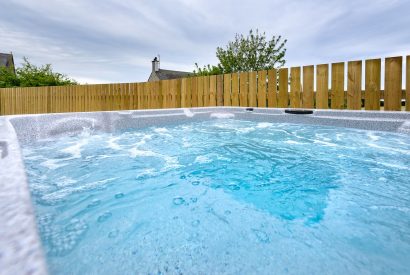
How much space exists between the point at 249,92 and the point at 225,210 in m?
5.21

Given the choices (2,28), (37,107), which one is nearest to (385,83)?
(37,107)

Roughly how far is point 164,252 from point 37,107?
32.2 ft

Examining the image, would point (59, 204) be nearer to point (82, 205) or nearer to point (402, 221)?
point (82, 205)

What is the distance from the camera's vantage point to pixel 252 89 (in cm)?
613

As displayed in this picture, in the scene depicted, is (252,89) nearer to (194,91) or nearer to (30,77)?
(194,91)

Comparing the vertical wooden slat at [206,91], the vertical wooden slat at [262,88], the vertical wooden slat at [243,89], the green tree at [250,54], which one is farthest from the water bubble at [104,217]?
the green tree at [250,54]

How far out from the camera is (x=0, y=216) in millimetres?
552

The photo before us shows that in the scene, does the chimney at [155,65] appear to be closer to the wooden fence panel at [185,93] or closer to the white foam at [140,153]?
the wooden fence panel at [185,93]

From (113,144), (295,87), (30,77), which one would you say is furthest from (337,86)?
(30,77)

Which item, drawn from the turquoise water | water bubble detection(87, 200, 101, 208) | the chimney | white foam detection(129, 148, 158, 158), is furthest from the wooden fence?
the chimney

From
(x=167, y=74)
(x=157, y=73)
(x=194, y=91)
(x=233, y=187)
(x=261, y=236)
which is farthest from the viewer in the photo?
(x=167, y=74)

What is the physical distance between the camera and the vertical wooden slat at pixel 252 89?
20.0 feet

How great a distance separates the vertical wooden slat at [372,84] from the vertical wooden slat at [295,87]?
4.09 ft

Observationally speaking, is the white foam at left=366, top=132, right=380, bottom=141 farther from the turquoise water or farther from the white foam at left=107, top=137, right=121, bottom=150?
the white foam at left=107, top=137, right=121, bottom=150
